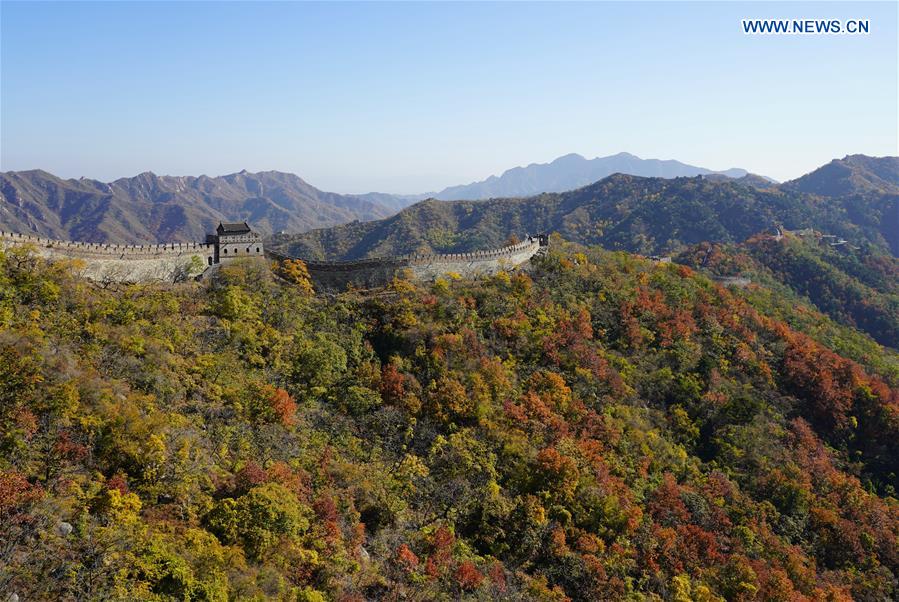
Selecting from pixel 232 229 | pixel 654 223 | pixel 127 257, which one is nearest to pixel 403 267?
pixel 232 229

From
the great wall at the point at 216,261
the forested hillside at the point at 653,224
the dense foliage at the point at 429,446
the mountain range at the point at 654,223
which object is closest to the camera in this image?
the dense foliage at the point at 429,446

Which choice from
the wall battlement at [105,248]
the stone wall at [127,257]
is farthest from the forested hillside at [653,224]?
the stone wall at [127,257]

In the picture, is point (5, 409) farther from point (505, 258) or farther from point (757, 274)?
point (757, 274)

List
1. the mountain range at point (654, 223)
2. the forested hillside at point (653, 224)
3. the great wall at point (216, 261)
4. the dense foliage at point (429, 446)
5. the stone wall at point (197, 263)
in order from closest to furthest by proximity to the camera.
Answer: the dense foliage at point (429, 446) → the stone wall at point (197, 263) → the great wall at point (216, 261) → the forested hillside at point (653, 224) → the mountain range at point (654, 223)

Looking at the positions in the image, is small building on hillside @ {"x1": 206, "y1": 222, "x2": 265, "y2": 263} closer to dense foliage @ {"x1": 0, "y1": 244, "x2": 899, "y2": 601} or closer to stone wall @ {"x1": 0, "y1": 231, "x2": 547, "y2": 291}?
stone wall @ {"x1": 0, "y1": 231, "x2": 547, "y2": 291}

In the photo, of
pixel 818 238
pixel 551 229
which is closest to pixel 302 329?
pixel 818 238

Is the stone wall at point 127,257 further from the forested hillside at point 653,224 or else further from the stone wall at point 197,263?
the forested hillside at point 653,224

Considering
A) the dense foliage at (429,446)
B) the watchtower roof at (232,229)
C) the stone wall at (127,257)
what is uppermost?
the watchtower roof at (232,229)
